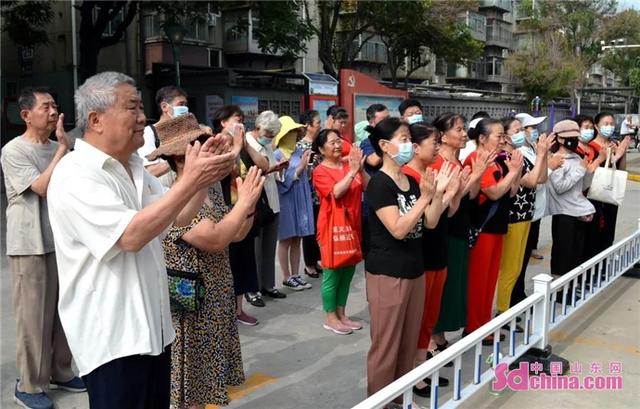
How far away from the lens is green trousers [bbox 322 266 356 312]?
4520mm

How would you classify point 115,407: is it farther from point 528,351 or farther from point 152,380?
point 528,351

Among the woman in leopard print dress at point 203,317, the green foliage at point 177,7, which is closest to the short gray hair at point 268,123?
the woman in leopard print dress at point 203,317

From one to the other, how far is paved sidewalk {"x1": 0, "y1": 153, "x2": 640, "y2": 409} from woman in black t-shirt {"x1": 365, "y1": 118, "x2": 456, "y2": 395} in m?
0.52

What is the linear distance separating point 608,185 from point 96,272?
16.1ft

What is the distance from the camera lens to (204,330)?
8.88ft

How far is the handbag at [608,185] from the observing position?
5527mm

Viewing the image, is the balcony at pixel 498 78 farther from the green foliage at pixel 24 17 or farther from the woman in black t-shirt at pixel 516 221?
the woman in black t-shirt at pixel 516 221

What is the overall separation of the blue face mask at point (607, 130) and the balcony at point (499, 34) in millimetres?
43107

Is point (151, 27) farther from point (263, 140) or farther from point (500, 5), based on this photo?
point (500, 5)

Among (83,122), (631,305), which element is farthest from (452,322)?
(83,122)

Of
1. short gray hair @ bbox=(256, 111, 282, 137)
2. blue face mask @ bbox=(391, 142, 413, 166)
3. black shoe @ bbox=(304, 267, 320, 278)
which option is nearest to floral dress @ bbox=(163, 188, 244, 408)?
blue face mask @ bbox=(391, 142, 413, 166)

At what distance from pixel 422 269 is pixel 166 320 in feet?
5.07

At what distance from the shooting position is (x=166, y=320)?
210cm

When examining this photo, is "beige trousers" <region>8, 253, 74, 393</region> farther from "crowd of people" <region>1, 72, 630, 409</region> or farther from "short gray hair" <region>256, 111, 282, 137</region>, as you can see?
"short gray hair" <region>256, 111, 282, 137</region>
